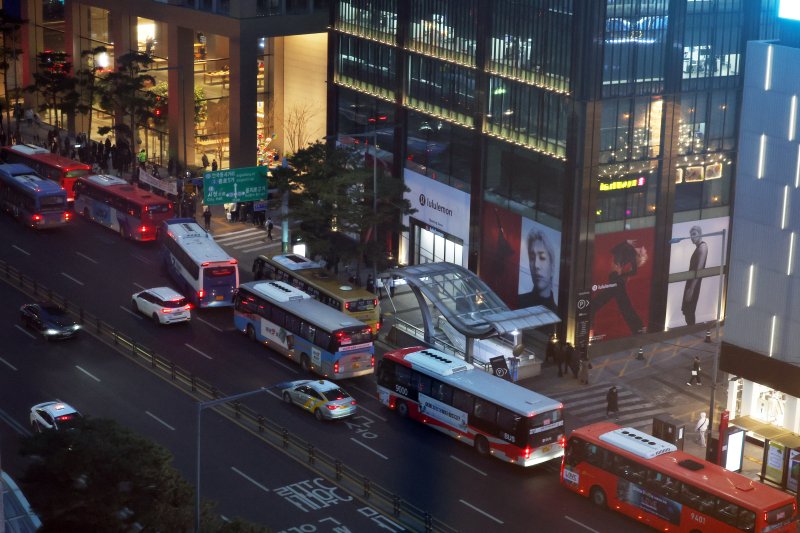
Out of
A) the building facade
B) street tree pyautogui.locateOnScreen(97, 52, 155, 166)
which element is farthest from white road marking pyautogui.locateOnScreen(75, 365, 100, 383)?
street tree pyautogui.locateOnScreen(97, 52, 155, 166)

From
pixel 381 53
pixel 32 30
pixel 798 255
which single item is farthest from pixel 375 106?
pixel 32 30

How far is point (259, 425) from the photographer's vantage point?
5625cm

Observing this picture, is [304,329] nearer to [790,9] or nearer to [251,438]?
[251,438]

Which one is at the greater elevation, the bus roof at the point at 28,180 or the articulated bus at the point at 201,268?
the bus roof at the point at 28,180

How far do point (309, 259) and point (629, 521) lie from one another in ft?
98.9

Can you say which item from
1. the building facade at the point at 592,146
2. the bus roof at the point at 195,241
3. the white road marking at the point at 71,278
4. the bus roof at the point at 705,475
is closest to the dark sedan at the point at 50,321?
the white road marking at the point at 71,278

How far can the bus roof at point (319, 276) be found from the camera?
222ft

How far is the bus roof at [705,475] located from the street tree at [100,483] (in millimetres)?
17351

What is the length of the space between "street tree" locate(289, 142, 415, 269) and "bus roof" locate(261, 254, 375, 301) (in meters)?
1.08

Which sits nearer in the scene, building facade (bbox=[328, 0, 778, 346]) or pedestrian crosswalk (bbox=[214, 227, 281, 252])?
building facade (bbox=[328, 0, 778, 346])

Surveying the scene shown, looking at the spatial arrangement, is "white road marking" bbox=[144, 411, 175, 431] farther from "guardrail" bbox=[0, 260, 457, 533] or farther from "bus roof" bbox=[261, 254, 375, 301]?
"bus roof" bbox=[261, 254, 375, 301]

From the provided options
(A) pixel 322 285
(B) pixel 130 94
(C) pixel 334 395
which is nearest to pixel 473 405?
(C) pixel 334 395

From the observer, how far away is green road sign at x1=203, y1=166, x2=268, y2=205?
7988 centimetres

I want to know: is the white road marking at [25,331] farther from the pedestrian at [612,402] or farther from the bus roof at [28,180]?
the pedestrian at [612,402]
